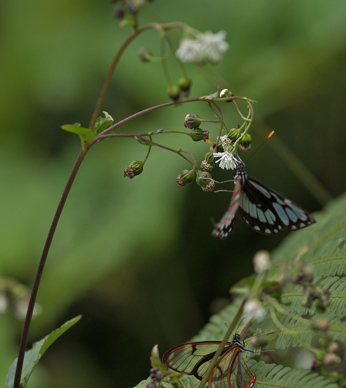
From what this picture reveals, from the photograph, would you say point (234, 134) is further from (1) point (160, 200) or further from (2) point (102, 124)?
(1) point (160, 200)

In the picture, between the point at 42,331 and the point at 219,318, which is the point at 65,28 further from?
the point at 219,318

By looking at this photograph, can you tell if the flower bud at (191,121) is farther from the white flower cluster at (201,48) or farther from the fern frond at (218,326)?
the fern frond at (218,326)

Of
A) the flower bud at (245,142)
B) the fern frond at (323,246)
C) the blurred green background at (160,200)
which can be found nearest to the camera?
the flower bud at (245,142)

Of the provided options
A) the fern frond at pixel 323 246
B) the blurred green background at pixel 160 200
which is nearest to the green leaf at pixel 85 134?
the fern frond at pixel 323 246

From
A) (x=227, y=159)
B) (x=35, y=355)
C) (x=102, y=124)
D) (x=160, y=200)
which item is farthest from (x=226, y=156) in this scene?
(x=160, y=200)

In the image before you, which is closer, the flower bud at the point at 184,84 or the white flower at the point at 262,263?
the white flower at the point at 262,263

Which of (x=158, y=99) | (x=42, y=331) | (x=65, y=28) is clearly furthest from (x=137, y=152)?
(x=65, y=28)
